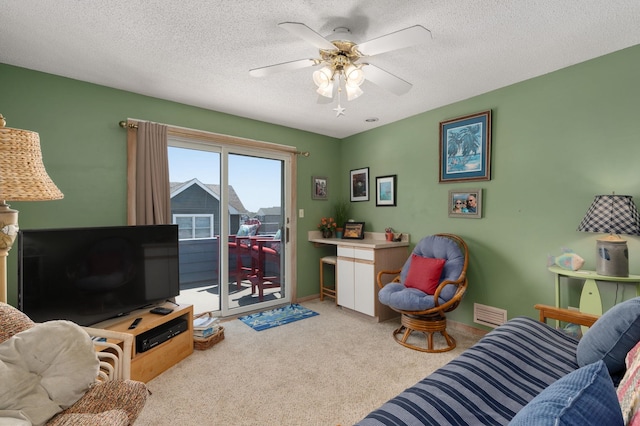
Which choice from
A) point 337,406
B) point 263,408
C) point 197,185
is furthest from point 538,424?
point 197,185

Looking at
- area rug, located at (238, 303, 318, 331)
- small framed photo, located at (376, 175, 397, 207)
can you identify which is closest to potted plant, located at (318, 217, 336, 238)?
small framed photo, located at (376, 175, 397, 207)

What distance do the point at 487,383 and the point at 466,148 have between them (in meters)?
2.54

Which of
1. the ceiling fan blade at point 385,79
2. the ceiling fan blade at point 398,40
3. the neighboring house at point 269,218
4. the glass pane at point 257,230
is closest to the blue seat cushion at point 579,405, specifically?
the ceiling fan blade at point 398,40

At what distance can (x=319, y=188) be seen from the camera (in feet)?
15.0

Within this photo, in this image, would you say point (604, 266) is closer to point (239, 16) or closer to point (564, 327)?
point (564, 327)

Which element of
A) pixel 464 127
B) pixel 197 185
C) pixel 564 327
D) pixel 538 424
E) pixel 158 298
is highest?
pixel 464 127

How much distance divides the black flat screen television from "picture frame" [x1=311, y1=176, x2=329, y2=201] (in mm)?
2157

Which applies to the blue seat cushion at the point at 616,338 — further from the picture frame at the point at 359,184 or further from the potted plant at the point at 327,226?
the potted plant at the point at 327,226

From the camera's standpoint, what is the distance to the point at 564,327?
95.6 inches

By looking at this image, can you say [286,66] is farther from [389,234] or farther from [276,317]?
[276,317]

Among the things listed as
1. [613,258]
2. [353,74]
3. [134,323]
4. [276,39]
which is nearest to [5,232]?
[134,323]

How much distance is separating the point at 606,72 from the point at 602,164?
0.70 metres

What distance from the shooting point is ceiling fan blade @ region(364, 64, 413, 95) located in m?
2.04

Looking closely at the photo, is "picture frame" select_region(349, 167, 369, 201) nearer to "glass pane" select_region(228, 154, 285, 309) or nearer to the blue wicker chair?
"glass pane" select_region(228, 154, 285, 309)
